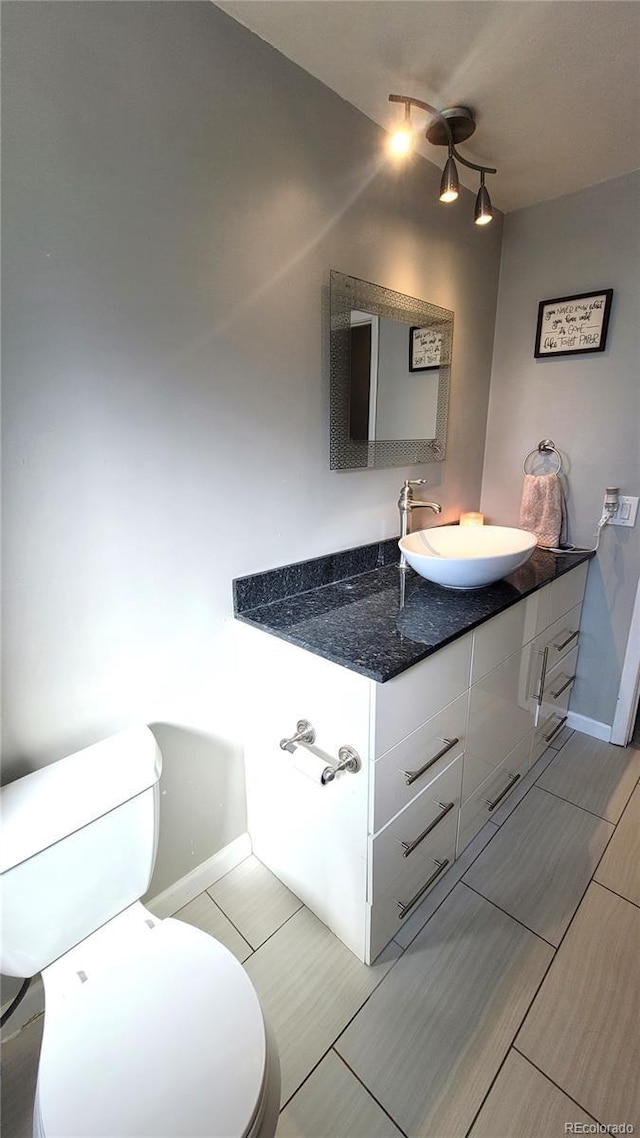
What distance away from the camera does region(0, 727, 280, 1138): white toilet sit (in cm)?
71

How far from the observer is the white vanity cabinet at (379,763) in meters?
1.08

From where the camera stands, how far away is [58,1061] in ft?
2.45

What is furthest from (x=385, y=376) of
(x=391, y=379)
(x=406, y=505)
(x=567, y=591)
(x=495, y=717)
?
(x=495, y=717)

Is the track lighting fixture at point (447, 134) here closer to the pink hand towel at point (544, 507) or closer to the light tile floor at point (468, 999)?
the pink hand towel at point (544, 507)

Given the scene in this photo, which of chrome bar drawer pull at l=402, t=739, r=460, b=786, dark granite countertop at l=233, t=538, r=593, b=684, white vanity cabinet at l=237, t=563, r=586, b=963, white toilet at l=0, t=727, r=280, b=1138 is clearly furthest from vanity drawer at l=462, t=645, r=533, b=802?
white toilet at l=0, t=727, r=280, b=1138

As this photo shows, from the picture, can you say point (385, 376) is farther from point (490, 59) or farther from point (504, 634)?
point (504, 634)

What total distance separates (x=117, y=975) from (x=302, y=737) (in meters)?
0.56

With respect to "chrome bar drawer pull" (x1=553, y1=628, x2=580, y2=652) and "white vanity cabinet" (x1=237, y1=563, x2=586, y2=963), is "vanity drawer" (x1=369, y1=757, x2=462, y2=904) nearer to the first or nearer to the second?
"white vanity cabinet" (x1=237, y1=563, x2=586, y2=963)

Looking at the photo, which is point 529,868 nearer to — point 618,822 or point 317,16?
point 618,822

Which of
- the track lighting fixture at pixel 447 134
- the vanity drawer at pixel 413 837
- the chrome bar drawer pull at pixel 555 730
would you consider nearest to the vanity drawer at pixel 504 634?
the vanity drawer at pixel 413 837

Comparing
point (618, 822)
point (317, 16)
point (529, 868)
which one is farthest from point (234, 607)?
point (618, 822)

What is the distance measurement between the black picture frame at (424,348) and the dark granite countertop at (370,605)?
25.6 inches

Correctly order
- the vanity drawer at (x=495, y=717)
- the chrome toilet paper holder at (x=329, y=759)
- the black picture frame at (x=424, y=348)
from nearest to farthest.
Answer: the chrome toilet paper holder at (x=329, y=759) → the vanity drawer at (x=495, y=717) → the black picture frame at (x=424, y=348)

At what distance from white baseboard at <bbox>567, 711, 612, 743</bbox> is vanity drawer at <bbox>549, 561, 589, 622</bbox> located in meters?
0.55
